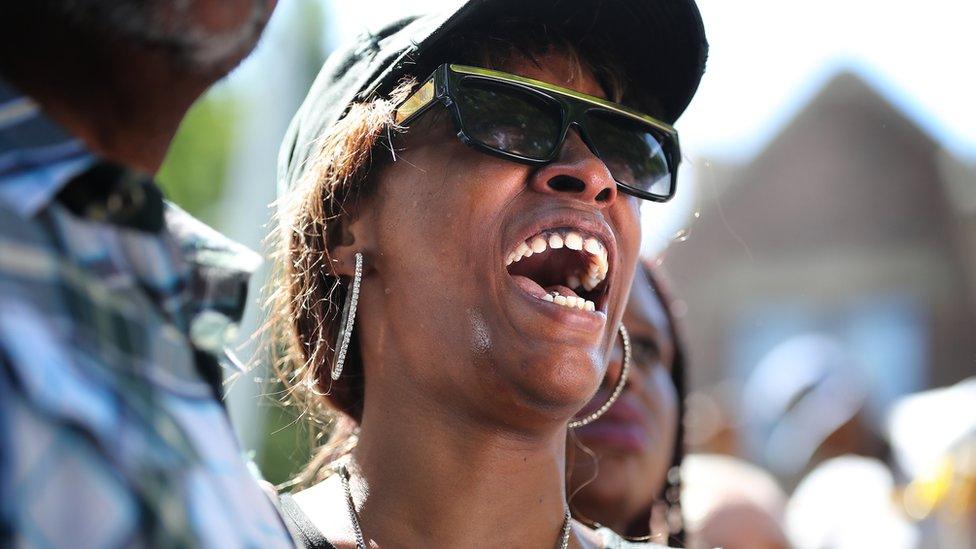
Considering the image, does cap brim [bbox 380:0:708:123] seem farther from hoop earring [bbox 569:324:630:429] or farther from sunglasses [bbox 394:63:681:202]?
hoop earring [bbox 569:324:630:429]

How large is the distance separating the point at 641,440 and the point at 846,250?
60.2 feet

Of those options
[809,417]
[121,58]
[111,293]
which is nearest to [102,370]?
[111,293]

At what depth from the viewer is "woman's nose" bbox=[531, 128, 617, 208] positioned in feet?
7.09

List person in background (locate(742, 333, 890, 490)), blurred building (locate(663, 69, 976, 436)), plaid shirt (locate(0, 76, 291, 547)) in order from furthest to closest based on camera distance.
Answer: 1. blurred building (locate(663, 69, 976, 436))
2. person in background (locate(742, 333, 890, 490))
3. plaid shirt (locate(0, 76, 291, 547))

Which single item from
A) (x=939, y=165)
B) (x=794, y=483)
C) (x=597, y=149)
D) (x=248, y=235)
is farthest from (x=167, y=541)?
(x=939, y=165)

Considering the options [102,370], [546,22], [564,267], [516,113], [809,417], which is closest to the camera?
[102,370]

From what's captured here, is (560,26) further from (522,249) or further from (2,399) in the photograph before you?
(2,399)

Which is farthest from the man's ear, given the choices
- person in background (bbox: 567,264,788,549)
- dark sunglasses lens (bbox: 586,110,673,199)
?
person in background (bbox: 567,264,788,549)

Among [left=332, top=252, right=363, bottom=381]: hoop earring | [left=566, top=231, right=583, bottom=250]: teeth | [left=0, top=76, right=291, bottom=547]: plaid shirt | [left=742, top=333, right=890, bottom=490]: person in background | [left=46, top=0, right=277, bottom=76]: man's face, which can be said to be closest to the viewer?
[left=0, top=76, right=291, bottom=547]: plaid shirt

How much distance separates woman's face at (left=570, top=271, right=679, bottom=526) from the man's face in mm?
1987

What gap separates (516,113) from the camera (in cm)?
215

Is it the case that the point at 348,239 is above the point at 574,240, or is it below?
below

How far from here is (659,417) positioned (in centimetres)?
348

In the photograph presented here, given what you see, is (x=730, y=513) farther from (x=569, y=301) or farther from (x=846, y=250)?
(x=846, y=250)
